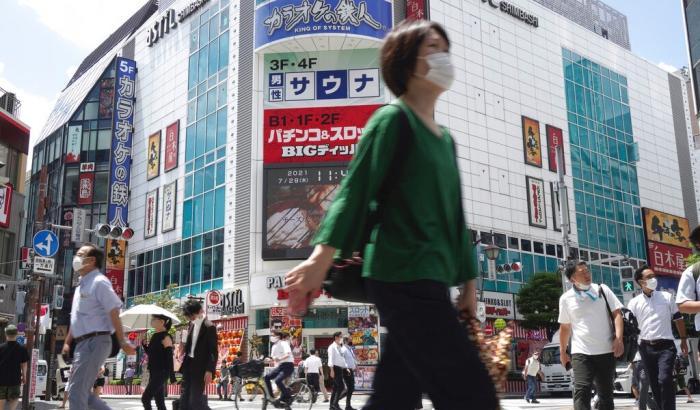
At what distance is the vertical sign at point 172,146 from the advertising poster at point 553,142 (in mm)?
21831

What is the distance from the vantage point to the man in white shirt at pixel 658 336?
20.8 feet

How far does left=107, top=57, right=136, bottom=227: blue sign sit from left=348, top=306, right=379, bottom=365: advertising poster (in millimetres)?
18427

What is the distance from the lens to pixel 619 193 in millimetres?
47000

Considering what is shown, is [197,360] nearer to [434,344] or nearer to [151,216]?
[434,344]

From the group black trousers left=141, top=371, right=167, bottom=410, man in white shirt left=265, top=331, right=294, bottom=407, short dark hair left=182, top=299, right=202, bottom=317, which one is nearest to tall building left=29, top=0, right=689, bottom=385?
man in white shirt left=265, top=331, right=294, bottom=407

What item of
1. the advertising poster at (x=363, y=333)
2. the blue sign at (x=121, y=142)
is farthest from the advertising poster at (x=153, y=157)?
the advertising poster at (x=363, y=333)

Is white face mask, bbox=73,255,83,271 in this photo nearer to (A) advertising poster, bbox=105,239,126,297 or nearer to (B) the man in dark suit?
(B) the man in dark suit

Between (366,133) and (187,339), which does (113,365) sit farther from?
(366,133)

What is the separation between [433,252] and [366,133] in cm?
43

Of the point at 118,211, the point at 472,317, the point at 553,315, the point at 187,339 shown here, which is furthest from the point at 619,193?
the point at 472,317

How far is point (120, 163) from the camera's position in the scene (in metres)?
44.2

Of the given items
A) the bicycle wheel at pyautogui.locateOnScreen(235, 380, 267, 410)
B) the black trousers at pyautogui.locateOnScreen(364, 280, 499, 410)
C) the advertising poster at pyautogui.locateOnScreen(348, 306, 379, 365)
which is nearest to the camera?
the black trousers at pyautogui.locateOnScreen(364, 280, 499, 410)

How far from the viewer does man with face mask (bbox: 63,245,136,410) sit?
5.12 m

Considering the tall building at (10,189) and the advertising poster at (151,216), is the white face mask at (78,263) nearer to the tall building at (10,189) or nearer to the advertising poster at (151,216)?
the tall building at (10,189)
